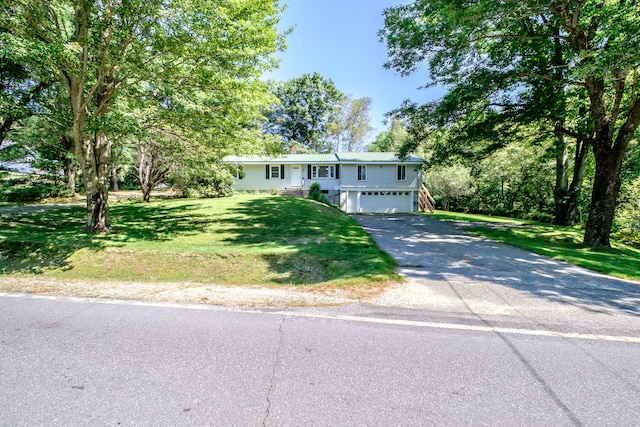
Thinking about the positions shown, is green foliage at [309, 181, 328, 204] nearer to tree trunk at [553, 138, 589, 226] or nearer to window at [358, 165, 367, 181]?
window at [358, 165, 367, 181]

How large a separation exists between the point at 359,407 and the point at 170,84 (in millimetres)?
10523

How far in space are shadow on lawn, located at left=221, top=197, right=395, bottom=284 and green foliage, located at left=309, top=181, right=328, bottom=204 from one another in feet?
24.4

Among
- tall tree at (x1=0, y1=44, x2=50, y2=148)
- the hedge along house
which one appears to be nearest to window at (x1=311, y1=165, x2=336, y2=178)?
the hedge along house

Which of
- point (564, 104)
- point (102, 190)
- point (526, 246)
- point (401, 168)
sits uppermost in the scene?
point (564, 104)

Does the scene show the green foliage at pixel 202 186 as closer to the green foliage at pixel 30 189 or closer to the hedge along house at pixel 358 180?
the hedge along house at pixel 358 180

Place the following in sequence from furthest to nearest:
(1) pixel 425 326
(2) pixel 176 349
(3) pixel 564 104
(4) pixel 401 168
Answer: (4) pixel 401 168 < (3) pixel 564 104 < (1) pixel 425 326 < (2) pixel 176 349

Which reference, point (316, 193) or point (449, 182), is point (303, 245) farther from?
point (449, 182)

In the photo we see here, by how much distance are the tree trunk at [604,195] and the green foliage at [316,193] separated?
15.9 meters

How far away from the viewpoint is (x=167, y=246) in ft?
30.2

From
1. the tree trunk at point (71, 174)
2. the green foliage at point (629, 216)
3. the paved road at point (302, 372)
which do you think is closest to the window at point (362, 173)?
the green foliage at point (629, 216)

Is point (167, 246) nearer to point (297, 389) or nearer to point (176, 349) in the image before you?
point (176, 349)

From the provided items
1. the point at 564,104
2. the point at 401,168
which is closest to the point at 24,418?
the point at 564,104

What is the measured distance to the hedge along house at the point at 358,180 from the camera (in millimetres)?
26656

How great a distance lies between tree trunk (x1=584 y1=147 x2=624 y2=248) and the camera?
38.3ft
